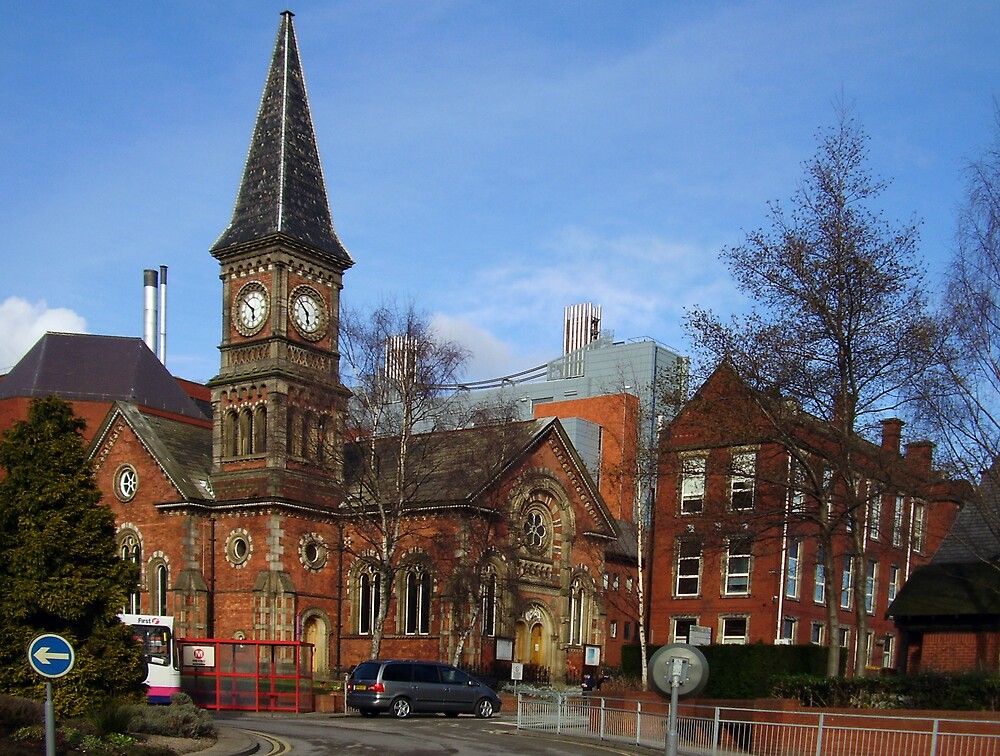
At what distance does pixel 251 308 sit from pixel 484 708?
21.2 meters

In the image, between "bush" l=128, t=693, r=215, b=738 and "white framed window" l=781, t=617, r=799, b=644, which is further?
"white framed window" l=781, t=617, r=799, b=644

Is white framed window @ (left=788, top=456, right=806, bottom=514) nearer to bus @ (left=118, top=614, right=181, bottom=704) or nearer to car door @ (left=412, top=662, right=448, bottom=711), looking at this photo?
car door @ (left=412, top=662, right=448, bottom=711)

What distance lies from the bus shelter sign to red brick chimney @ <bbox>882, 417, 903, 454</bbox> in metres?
20.2

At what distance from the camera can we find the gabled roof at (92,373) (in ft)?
215

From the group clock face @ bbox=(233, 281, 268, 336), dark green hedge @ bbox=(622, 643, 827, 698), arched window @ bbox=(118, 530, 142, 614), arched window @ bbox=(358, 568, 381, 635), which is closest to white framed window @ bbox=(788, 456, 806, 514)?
dark green hedge @ bbox=(622, 643, 827, 698)

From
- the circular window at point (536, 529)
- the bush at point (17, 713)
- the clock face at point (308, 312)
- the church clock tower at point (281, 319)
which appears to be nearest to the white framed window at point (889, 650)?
the circular window at point (536, 529)

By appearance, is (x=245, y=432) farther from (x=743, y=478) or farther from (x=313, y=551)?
(x=743, y=478)

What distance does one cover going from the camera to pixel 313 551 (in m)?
49.1

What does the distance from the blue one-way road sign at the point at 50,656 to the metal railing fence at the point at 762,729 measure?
13.3 metres

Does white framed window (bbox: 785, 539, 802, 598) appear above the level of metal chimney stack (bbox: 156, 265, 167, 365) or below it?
below

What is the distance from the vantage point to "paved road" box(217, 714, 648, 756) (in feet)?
77.9

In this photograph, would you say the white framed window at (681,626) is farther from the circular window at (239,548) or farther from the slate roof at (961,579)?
the circular window at (239,548)

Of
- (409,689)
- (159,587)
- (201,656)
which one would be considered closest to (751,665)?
(409,689)

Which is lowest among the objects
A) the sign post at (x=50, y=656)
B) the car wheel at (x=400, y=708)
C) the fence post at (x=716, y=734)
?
the car wheel at (x=400, y=708)
